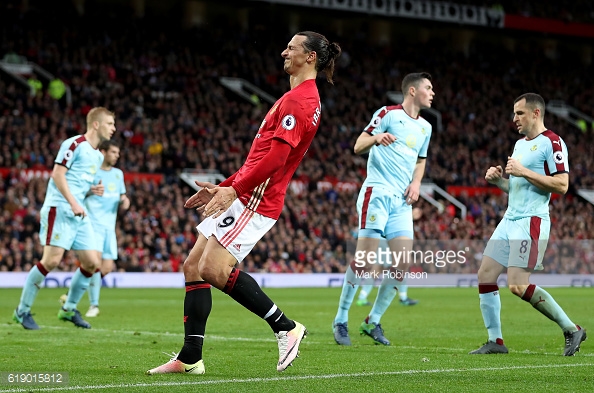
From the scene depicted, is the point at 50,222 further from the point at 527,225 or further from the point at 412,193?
the point at 527,225

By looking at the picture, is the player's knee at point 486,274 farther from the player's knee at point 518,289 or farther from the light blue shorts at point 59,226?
the light blue shorts at point 59,226

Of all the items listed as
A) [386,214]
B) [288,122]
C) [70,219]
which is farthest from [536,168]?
[70,219]

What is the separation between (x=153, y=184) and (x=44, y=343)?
1999 centimetres

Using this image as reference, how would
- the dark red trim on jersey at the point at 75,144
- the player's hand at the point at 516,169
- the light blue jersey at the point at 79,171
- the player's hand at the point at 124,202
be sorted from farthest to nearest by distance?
1. the player's hand at the point at 124,202
2. the light blue jersey at the point at 79,171
3. the dark red trim on jersey at the point at 75,144
4. the player's hand at the point at 516,169

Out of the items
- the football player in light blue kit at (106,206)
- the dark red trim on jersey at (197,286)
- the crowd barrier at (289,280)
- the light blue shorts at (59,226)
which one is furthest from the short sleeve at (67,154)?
the crowd barrier at (289,280)

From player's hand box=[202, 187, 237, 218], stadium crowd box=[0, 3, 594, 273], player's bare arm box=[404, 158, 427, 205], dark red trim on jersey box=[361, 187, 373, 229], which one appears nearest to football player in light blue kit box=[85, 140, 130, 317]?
dark red trim on jersey box=[361, 187, 373, 229]

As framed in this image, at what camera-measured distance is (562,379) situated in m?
6.32

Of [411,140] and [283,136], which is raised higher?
[283,136]

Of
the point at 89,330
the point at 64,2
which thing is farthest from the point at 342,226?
the point at 89,330

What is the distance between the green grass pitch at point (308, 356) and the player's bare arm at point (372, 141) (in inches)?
74.3

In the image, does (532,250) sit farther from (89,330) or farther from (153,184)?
(153,184)

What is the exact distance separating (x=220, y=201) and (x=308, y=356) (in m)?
2.46

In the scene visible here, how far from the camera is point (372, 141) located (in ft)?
30.2

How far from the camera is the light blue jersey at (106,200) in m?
13.7
